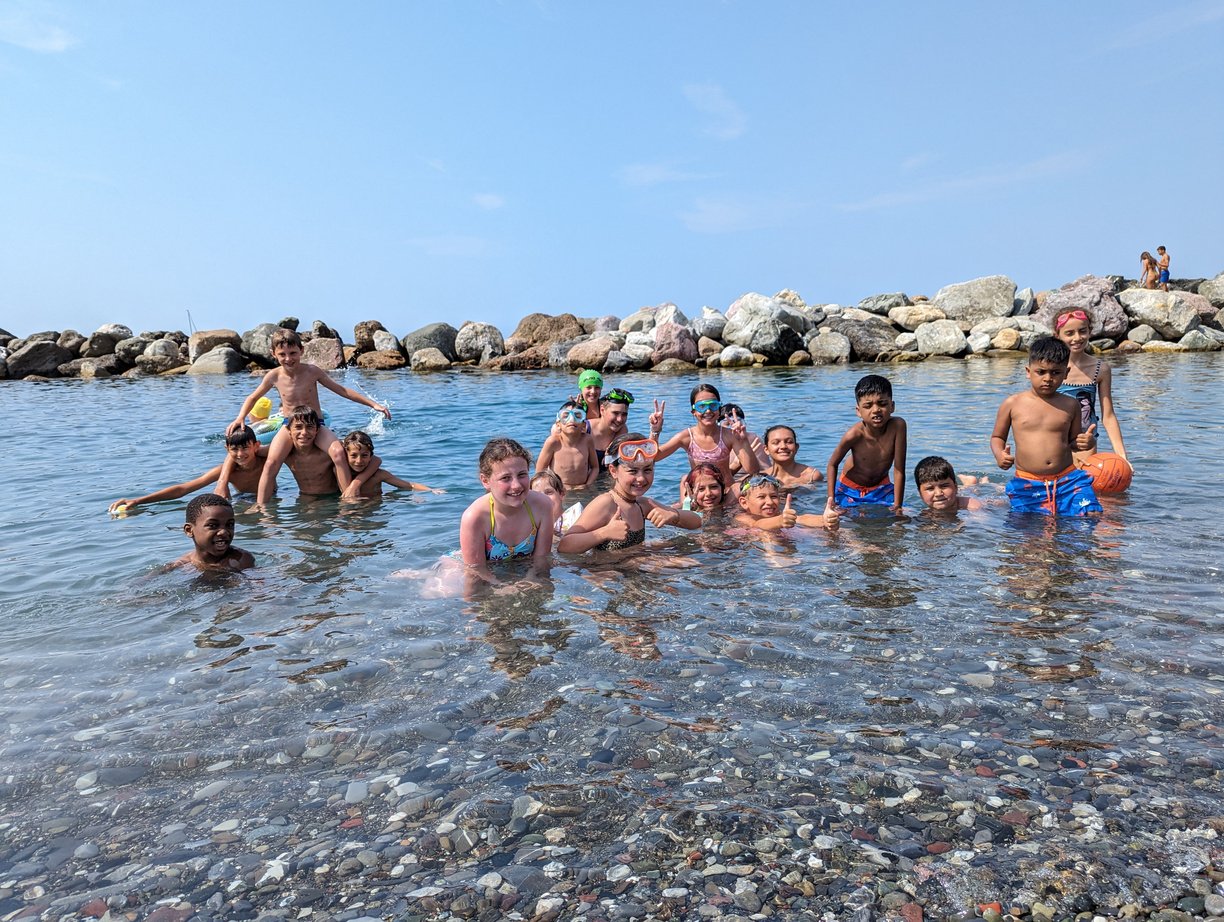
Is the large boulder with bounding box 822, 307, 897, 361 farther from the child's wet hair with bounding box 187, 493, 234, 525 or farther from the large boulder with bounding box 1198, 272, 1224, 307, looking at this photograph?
the child's wet hair with bounding box 187, 493, 234, 525

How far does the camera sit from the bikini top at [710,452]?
33.5ft

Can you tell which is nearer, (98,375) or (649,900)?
(649,900)

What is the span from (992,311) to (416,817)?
34.2 m

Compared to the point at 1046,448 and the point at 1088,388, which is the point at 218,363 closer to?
the point at 1088,388

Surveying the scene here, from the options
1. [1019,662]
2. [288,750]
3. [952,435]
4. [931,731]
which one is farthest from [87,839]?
[952,435]

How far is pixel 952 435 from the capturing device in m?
14.6

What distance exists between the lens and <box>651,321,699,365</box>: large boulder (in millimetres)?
31047

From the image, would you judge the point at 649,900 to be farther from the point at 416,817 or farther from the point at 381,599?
the point at 381,599

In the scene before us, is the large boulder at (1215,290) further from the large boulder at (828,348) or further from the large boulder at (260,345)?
the large boulder at (260,345)

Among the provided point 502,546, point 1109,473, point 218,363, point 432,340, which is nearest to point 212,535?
point 502,546

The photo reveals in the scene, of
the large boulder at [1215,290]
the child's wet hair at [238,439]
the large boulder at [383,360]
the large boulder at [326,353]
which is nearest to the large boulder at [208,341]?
the large boulder at [326,353]

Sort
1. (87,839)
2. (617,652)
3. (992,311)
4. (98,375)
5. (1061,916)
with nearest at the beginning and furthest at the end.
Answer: (1061,916), (87,839), (617,652), (992,311), (98,375)

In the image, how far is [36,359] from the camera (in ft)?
129

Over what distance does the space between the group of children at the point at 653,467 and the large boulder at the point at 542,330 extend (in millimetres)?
24510
